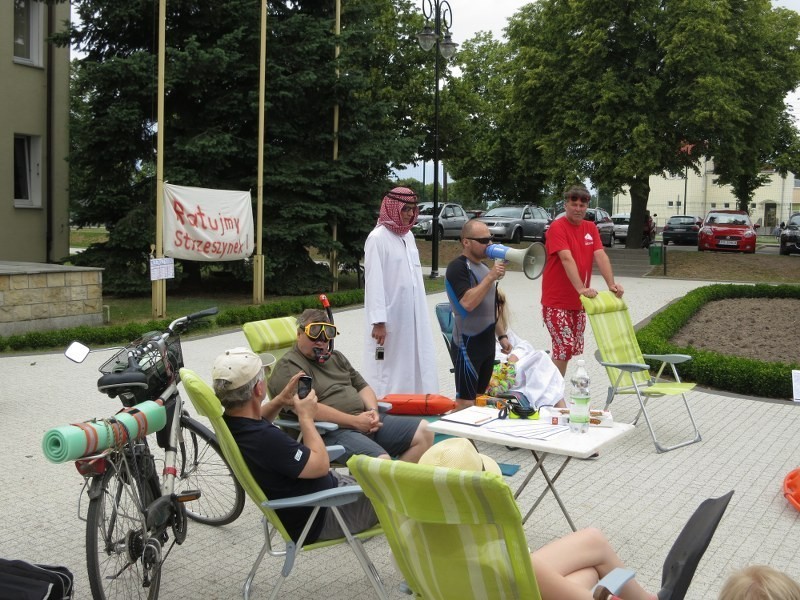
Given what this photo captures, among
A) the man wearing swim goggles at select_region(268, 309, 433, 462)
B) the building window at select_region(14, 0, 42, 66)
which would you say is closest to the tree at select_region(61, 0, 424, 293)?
the building window at select_region(14, 0, 42, 66)

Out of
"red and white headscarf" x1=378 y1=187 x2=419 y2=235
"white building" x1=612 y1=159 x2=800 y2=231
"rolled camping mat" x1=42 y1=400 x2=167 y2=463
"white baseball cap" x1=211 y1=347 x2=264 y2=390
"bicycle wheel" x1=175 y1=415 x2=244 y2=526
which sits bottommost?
"bicycle wheel" x1=175 y1=415 x2=244 y2=526

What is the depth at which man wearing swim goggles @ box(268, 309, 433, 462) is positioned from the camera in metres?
5.16

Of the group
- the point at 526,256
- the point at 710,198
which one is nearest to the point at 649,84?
the point at 526,256

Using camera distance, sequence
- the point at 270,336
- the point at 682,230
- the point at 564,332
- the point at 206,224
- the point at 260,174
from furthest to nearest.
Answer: the point at 682,230
the point at 260,174
the point at 206,224
the point at 564,332
the point at 270,336

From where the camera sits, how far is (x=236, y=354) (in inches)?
164

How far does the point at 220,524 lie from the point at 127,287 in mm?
13794

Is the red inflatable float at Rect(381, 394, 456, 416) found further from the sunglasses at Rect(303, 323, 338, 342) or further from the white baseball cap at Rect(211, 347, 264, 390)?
the white baseball cap at Rect(211, 347, 264, 390)

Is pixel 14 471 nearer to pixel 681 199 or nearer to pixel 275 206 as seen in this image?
pixel 275 206

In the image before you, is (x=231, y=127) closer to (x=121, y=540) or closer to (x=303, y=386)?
(x=303, y=386)

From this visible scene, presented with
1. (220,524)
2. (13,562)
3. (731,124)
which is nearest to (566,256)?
(220,524)

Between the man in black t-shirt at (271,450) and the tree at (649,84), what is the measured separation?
24789 millimetres

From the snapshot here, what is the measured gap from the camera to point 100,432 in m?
3.72

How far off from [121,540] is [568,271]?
15.6 feet

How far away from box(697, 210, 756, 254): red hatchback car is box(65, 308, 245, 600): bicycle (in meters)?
29.5
